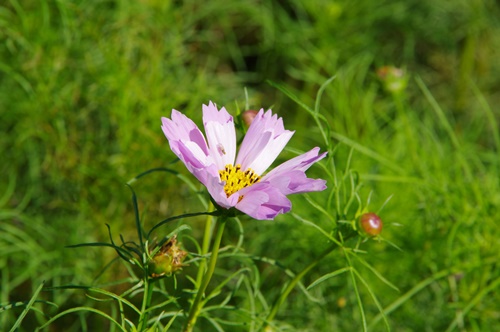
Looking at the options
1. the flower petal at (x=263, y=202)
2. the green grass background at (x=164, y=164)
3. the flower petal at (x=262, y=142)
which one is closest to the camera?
the flower petal at (x=263, y=202)

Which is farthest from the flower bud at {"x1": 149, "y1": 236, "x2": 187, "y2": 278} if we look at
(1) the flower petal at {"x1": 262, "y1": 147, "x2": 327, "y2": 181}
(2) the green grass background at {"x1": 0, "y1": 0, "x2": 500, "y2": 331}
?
(2) the green grass background at {"x1": 0, "y1": 0, "x2": 500, "y2": 331}

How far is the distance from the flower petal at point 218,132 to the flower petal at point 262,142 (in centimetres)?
2

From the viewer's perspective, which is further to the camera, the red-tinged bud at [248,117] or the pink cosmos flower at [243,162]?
the red-tinged bud at [248,117]

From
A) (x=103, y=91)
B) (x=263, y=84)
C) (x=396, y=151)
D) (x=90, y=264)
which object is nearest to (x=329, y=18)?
(x=263, y=84)

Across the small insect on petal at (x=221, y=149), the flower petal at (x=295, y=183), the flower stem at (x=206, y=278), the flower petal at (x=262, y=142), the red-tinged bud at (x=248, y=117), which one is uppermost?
the red-tinged bud at (x=248, y=117)

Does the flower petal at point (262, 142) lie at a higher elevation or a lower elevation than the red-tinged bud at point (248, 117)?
lower

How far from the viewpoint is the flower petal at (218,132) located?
719 millimetres

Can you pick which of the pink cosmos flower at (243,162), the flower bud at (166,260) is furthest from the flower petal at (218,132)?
the flower bud at (166,260)

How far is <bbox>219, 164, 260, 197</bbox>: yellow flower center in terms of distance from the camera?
70cm

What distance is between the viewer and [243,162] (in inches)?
29.7

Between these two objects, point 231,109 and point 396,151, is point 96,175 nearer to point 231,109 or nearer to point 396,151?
point 231,109

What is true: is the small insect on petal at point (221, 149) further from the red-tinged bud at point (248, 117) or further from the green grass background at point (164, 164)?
the green grass background at point (164, 164)

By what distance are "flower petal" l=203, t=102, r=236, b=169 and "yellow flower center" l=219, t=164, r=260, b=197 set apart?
0.04ft

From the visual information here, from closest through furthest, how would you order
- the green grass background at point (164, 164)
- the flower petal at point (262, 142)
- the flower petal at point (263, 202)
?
the flower petal at point (263, 202), the flower petal at point (262, 142), the green grass background at point (164, 164)
